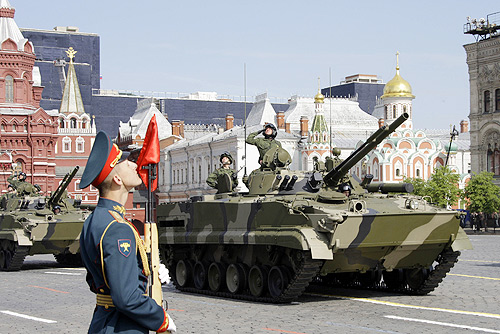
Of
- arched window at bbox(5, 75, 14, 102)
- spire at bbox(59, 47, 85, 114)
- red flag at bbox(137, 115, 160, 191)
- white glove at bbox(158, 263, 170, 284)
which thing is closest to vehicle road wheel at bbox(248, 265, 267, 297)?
red flag at bbox(137, 115, 160, 191)

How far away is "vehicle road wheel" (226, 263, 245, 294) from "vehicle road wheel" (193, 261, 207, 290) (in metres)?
0.93

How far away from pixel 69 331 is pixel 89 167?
6.94 metres

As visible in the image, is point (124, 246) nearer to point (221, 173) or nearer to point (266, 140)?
point (266, 140)

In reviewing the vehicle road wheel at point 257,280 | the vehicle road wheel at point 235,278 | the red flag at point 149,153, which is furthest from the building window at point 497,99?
the red flag at point 149,153

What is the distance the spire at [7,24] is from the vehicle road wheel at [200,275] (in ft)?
191

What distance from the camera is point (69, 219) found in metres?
24.2

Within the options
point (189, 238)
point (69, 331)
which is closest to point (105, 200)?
point (69, 331)

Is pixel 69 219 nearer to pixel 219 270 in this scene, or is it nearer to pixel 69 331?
pixel 219 270

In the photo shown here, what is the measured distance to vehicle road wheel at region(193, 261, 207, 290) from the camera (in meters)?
17.5

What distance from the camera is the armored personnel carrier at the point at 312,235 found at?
14203 millimetres

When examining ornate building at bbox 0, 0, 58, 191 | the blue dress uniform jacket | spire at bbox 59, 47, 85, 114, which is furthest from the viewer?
spire at bbox 59, 47, 85, 114

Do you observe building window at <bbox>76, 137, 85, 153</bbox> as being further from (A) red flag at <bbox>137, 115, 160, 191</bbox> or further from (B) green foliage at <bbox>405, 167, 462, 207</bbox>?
(A) red flag at <bbox>137, 115, 160, 191</bbox>

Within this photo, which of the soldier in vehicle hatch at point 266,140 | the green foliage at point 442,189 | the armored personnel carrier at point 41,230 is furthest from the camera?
the green foliage at point 442,189

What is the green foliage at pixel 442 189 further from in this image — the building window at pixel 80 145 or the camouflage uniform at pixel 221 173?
the building window at pixel 80 145
